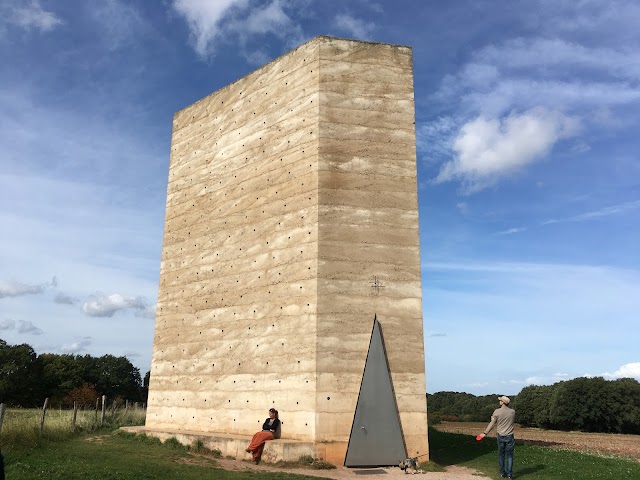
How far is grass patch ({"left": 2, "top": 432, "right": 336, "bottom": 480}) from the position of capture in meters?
11.5

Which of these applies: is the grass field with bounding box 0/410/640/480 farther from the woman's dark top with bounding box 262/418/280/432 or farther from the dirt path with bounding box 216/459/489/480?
the woman's dark top with bounding box 262/418/280/432

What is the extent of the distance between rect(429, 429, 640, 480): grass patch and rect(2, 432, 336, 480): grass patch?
617cm

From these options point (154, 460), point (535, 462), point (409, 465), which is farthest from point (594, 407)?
point (154, 460)

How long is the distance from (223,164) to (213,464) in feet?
36.7

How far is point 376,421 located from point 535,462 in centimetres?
499

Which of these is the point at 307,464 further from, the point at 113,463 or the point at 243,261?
the point at 243,261

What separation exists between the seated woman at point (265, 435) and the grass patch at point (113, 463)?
1179 millimetres

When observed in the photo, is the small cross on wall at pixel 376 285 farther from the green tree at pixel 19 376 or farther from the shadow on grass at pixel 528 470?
the green tree at pixel 19 376

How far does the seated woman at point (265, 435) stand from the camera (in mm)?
14480

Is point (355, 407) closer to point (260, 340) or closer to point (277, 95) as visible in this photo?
point (260, 340)

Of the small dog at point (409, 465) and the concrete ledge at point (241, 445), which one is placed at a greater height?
the concrete ledge at point (241, 445)

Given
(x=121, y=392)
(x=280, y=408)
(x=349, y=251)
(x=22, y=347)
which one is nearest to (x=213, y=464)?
(x=280, y=408)

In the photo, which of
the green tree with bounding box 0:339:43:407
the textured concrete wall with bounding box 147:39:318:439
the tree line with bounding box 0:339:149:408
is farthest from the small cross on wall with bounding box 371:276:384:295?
the green tree with bounding box 0:339:43:407

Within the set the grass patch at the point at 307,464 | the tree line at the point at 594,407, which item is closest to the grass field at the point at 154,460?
the grass patch at the point at 307,464
